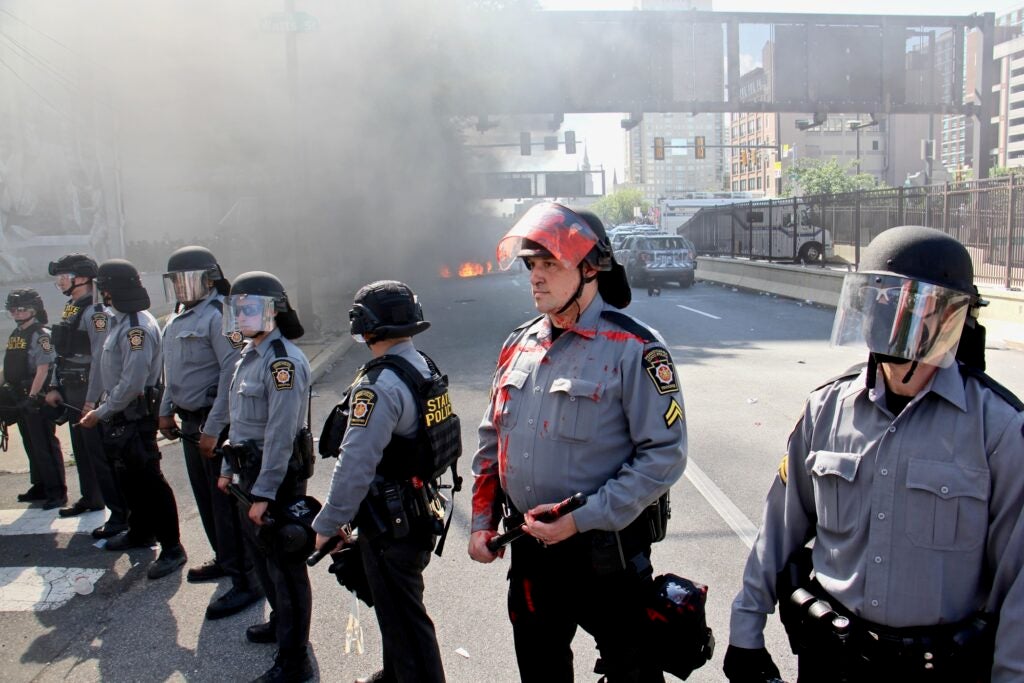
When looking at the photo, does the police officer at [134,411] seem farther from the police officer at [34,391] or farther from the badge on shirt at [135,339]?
the police officer at [34,391]

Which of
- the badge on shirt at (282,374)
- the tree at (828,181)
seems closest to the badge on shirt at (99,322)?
the badge on shirt at (282,374)

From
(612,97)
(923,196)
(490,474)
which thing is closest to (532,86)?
(612,97)

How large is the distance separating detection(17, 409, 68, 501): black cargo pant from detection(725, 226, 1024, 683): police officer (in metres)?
4.95

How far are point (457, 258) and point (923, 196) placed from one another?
607 inches

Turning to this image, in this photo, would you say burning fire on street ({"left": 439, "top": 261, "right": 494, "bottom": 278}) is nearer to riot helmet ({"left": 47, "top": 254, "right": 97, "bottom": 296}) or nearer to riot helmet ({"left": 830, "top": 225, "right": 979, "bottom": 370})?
riot helmet ({"left": 47, "top": 254, "right": 97, "bottom": 296})

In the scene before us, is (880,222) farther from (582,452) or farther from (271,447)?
(582,452)

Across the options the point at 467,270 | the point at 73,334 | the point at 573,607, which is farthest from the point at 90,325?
the point at 467,270

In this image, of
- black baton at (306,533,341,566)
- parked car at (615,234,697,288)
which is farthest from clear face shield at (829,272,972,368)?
parked car at (615,234,697,288)

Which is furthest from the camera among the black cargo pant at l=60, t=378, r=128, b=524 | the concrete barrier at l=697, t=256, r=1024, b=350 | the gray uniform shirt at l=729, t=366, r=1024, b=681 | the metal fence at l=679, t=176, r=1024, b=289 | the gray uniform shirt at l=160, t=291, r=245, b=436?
the metal fence at l=679, t=176, r=1024, b=289

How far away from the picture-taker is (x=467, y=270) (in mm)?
25953

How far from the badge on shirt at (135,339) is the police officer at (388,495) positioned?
209 cm

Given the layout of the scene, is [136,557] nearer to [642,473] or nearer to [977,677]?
[642,473]

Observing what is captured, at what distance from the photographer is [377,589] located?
2.56 m

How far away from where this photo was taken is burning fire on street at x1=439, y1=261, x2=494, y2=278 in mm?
25672
